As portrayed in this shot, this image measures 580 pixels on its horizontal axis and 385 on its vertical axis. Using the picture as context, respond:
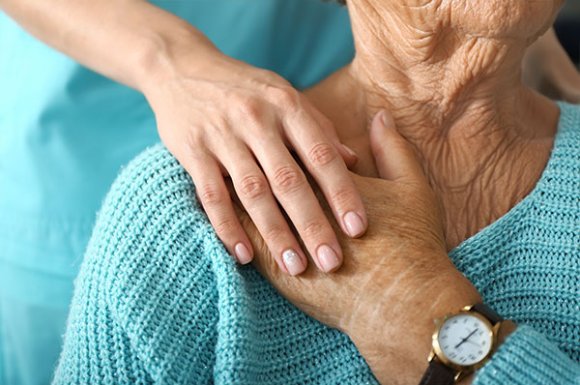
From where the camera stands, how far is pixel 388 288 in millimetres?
1135

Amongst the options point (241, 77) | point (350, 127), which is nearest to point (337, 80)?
point (350, 127)

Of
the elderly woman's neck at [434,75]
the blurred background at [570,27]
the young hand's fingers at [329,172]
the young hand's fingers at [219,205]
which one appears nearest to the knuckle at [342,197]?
the young hand's fingers at [329,172]

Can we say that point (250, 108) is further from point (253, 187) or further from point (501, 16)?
point (501, 16)

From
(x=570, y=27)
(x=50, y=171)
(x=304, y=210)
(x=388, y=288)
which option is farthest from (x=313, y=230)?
(x=570, y=27)

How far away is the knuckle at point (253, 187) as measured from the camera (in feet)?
3.74

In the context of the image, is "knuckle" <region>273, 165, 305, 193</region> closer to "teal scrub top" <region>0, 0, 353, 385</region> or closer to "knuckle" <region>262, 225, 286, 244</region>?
"knuckle" <region>262, 225, 286, 244</region>

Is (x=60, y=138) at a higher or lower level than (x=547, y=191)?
lower

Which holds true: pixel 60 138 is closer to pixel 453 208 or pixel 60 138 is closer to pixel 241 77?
pixel 241 77

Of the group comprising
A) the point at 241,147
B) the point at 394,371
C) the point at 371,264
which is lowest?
the point at 394,371

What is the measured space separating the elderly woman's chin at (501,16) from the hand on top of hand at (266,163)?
0.85ft

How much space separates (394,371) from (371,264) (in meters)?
0.15

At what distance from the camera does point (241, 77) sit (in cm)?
125

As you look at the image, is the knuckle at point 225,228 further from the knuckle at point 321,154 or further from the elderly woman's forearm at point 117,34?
the elderly woman's forearm at point 117,34

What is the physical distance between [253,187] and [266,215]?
1.7 inches
